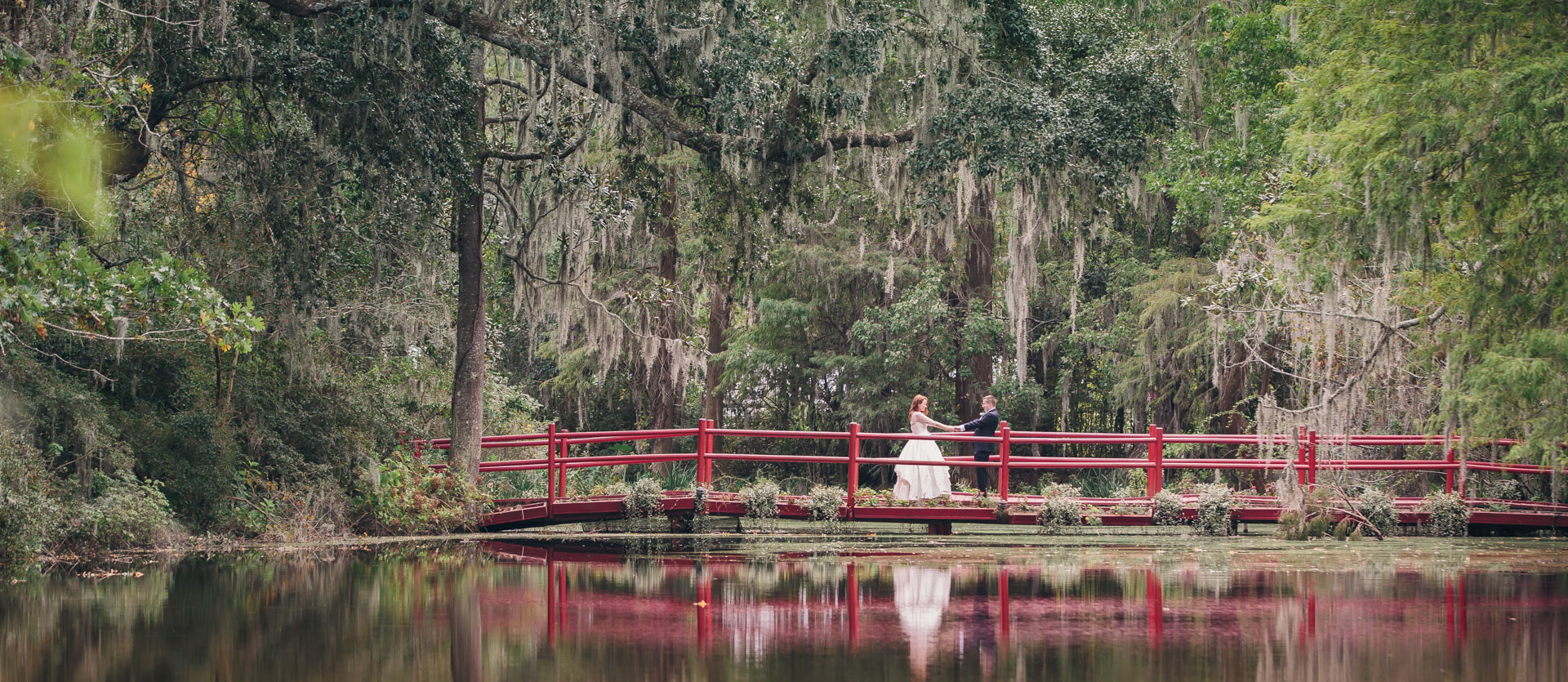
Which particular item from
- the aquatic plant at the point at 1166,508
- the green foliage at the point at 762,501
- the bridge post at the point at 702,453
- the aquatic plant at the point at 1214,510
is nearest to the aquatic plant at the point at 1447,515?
the aquatic plant at the point at 1214,510

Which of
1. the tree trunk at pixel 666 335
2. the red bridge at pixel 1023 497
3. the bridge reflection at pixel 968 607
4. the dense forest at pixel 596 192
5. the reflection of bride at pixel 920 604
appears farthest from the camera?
the tree trunk at pixel 666 335

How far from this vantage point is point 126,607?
10.6 m

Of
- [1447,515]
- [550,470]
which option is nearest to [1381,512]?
[1447,515]

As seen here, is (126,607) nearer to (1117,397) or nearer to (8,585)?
(8,585)

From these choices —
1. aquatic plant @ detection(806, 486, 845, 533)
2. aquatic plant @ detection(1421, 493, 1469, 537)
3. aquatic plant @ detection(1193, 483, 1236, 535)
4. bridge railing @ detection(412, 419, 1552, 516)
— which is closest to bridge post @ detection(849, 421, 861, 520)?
bridge railing @ detection(412, 419, 1552, 516)

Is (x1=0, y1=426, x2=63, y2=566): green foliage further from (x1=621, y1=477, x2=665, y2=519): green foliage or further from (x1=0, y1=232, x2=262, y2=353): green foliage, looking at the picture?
(x1=621, y1=477, x2=665, y2=519): green foliage

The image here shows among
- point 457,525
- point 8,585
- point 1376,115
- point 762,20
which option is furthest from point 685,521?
point 1376,115

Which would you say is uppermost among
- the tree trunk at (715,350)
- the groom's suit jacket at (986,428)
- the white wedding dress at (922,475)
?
the tree trunk at (715,350)

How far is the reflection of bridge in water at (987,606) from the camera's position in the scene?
29.8ft

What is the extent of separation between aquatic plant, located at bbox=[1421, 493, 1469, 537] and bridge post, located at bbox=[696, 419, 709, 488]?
30.4ft

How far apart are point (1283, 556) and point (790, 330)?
15712 mm

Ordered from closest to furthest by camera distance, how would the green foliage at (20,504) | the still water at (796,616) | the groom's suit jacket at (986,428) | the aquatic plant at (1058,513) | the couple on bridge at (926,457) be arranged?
the still water at (796,616) → the green foliage at (20,504) → the aquatic plant at (1058,513) → the couple on bridge at (926,457) → the groom's suit jacket at (986,428)

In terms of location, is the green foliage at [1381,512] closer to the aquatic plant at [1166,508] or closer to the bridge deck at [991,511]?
the bridge deck at [991,511]

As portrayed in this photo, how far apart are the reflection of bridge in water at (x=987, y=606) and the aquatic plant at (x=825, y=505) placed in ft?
10.9
